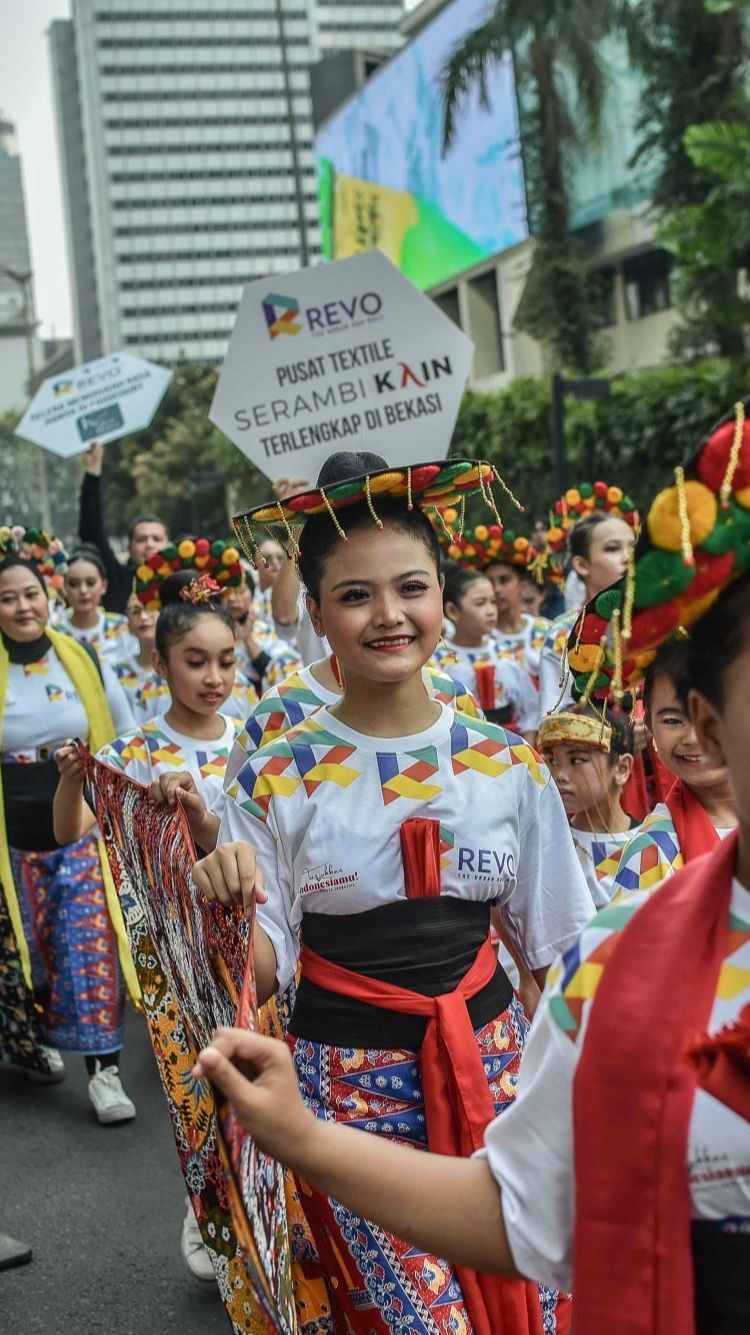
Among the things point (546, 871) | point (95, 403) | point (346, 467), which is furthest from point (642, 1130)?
point (95, 403)

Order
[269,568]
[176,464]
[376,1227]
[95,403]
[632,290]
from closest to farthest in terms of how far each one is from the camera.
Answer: [376,1227] < [269,568] < [95,403] < [632,290] < [176,464]

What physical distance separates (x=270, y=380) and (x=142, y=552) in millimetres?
4347

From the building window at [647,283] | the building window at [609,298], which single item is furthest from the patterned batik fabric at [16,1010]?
the building window at [609,298]

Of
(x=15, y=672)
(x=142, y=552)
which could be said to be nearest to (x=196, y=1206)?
(x=15, y=672)

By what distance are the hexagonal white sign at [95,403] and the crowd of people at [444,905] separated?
5.34 metres

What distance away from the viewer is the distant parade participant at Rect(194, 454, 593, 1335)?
3.06 meters

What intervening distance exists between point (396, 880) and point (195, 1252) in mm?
2328

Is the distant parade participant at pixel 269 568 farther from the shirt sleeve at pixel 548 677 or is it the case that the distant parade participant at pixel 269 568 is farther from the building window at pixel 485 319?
the building window at pixel 485 319

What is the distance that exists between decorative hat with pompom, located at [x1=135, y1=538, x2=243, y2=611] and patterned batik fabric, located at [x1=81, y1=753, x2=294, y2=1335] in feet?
8.41

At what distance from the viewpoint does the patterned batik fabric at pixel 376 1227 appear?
2.94 metres

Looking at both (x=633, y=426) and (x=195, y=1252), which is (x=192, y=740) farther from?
(x=633, y=426)

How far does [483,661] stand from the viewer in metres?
9.28

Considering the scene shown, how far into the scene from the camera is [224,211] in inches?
5487

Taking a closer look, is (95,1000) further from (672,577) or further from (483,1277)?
(672,577)
